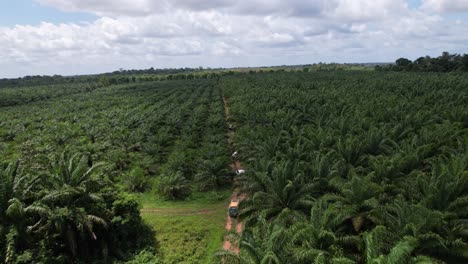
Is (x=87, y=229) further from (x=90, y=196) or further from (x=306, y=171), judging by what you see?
(x=306, y=171)

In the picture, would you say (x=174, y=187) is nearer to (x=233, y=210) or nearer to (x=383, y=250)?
(x=233, y=210)

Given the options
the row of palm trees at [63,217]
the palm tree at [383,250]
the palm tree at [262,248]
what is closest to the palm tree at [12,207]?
the row of palm trees at [63,217]

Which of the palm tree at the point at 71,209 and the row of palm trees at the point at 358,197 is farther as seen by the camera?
the palm tree at the point at 71,209

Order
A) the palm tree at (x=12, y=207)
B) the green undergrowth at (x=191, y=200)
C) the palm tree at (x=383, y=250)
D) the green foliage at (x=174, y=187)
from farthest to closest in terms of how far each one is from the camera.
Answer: the green foliage at (x=174, y=187) → the green undergrowth at (x=191, y=200) → the palm tree at (x=12, y=207) → the palm tree at (x=383, y=250)

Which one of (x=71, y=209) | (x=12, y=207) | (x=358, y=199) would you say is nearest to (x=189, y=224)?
(x=71, y=209)

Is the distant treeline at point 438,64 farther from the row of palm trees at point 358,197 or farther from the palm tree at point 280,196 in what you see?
the palm tree at point 280,196

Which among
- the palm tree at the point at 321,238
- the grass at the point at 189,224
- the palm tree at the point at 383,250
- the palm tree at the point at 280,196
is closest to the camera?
the palm tree at the point at 383,250

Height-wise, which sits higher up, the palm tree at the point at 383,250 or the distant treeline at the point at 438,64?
the distant treeline at the point at 438,64
